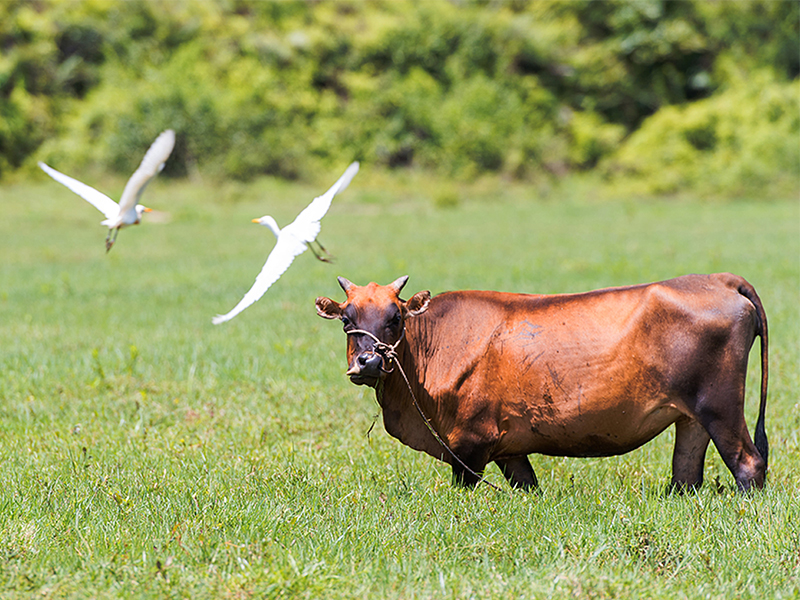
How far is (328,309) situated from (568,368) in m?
1.37

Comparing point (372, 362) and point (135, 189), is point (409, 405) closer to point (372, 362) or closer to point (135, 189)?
point (372, 362)

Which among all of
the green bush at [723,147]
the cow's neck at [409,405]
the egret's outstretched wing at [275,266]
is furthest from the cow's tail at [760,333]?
the green bush at [723,147]

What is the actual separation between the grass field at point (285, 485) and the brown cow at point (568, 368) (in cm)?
33

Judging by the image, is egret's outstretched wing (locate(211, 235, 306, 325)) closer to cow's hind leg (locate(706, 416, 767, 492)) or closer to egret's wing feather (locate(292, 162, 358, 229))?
egret's wing feather (locate(292, 162, 358, 229))

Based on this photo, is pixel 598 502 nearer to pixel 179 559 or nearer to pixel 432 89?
pixel 179 559

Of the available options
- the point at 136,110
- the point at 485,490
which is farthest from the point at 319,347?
the point at 136,110

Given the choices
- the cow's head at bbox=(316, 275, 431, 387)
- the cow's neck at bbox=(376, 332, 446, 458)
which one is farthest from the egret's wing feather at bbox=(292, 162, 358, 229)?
the cow's neck at bbox=(376, 332, 446, 458)

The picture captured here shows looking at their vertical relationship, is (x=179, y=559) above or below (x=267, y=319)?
above

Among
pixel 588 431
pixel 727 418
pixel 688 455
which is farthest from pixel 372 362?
pixel 688 455

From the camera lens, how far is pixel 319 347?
9883 millimetres

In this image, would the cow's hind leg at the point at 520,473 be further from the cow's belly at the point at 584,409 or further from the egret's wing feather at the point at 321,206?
the egret's wing feather at the point at 321,206

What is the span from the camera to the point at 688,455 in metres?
4.97

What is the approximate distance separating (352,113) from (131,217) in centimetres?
4687

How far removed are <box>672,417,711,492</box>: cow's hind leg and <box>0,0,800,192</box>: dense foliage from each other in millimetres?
39939
